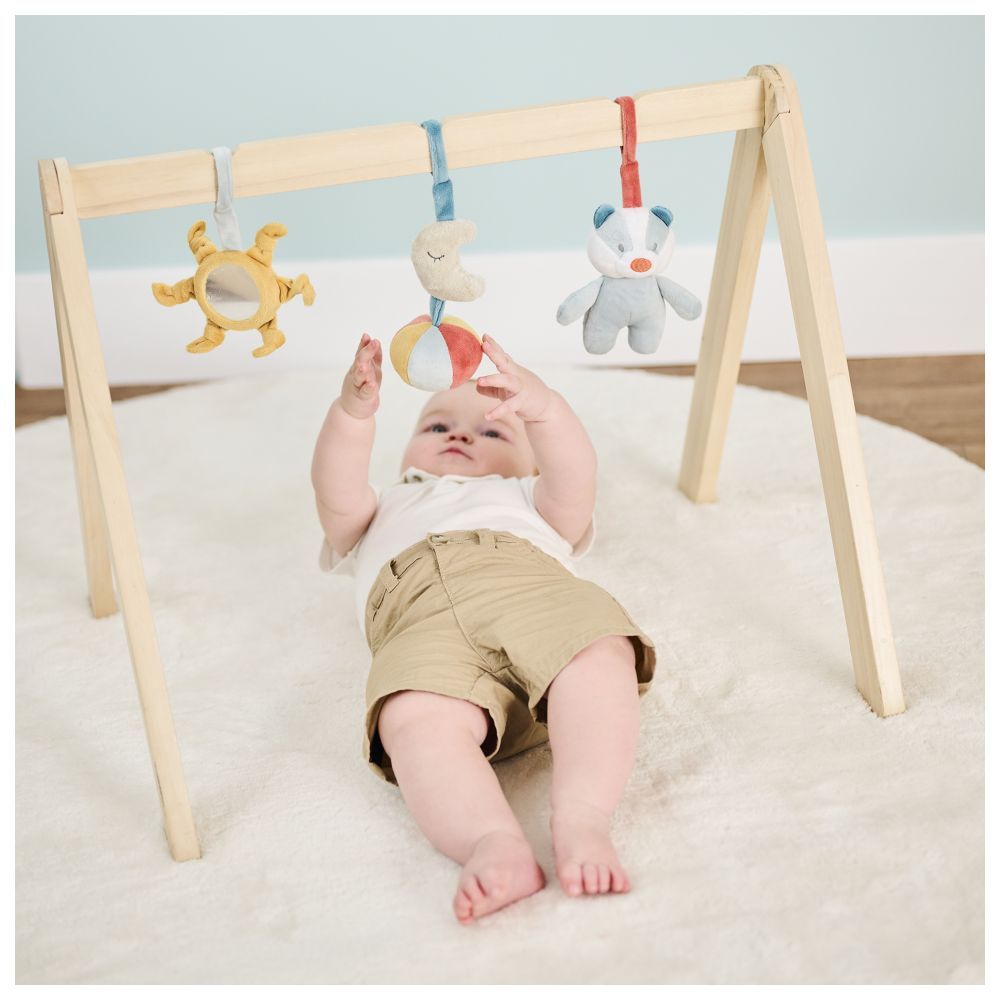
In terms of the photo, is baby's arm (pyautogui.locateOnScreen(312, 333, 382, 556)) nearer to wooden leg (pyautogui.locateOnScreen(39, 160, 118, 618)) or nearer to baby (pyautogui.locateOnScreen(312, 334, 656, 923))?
baby (pyautogui.locateOnScreen(312, 334, 656, 923))

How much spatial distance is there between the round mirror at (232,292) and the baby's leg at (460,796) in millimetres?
364

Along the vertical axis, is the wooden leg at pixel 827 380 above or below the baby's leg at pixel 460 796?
above

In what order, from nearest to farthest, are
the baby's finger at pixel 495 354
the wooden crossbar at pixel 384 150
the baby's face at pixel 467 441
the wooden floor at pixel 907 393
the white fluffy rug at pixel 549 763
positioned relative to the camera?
the white fluffy rug at pixel 549 763 < the wooden crossbar at pixel 384 150 < the baby's finger at pixel 495 354 < the baby's face at pixel 467 441 < the wooden floor at pixel 907 393

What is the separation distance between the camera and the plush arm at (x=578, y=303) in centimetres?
117

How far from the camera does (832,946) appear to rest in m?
0.85

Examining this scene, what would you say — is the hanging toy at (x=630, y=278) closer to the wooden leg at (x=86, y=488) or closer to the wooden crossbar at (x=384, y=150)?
the wooden crossbar at (x=384, y=150)

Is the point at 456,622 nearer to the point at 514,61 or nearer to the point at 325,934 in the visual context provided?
the point at 325,934

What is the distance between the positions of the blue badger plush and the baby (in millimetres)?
86

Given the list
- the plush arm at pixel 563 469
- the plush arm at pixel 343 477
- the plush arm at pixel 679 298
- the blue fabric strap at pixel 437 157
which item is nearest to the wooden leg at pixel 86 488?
the plush arm at pixel 343 477

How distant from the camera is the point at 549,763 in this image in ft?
3.63

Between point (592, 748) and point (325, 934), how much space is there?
0.85 ft
